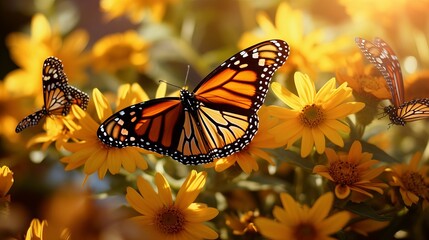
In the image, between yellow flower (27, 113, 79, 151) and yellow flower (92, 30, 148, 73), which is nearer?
yellow flower (27, 113, 79, 151)

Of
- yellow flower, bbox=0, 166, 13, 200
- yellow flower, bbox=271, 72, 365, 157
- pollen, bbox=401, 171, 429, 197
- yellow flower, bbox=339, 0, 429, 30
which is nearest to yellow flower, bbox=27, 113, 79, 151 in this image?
yellow flower, bbox=0, 166, 13, 200

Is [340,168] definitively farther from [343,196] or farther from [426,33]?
[426,33]

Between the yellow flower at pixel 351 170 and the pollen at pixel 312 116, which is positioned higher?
the pollen at pixel 312 116

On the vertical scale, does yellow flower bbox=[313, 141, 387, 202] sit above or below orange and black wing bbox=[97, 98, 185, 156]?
below

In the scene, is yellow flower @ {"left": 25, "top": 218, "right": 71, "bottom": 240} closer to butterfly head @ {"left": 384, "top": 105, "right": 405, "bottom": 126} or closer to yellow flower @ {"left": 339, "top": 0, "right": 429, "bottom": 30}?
butterfly head @ {"left": 384, "top": 105, "right": 405, "bottom": 126}

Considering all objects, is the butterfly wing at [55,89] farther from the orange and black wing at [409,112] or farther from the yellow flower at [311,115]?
the orange and black wing at [409,112]

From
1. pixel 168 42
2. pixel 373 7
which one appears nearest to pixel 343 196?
pixel 373 7

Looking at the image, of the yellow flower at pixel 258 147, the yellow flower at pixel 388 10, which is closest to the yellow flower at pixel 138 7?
the yellow flower at pixel 388 10
